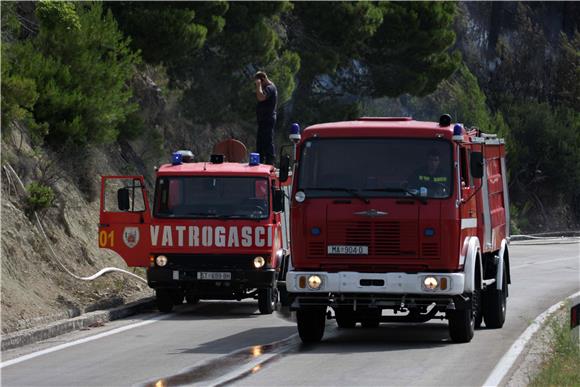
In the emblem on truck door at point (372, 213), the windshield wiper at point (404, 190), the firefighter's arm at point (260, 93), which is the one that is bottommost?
the emblem on truck door at point (372, 213)

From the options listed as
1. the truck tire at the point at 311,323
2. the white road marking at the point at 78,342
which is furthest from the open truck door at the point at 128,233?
the truck tire at the point at 311,323

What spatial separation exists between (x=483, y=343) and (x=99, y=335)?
5128mm

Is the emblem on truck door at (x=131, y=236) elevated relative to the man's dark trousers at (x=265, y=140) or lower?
lower

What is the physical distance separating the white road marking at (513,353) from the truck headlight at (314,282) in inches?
94.8

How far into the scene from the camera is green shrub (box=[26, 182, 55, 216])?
920 inches

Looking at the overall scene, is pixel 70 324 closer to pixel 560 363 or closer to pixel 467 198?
pixel 467 198

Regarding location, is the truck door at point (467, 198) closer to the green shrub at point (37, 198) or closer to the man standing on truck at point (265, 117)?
the green shrub at point (37, 198)

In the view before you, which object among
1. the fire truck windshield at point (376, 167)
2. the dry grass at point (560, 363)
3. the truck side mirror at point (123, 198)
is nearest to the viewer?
the dry grass at point (560, 363)

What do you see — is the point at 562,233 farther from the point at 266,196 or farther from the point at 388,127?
the point at 388,127

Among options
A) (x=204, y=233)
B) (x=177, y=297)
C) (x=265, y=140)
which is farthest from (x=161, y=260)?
(x=265, y=140)

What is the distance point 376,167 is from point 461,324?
2.25m

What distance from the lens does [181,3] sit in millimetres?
32844

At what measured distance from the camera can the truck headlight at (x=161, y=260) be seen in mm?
21328

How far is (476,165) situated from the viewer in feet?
55.7
